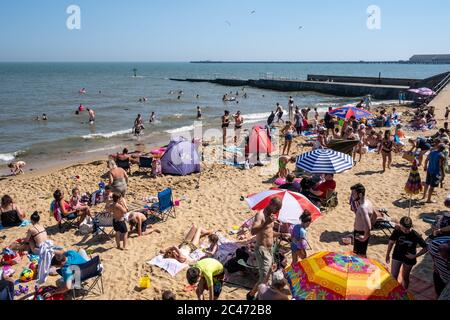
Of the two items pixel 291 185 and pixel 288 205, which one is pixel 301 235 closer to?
pixel 288 205

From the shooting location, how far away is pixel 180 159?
1182cm

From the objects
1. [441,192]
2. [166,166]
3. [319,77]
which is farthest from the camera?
[319,77]

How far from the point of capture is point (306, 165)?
8.37m

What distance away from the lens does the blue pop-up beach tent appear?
38.9 feet

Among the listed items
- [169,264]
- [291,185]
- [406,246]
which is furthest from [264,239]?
[291,185]

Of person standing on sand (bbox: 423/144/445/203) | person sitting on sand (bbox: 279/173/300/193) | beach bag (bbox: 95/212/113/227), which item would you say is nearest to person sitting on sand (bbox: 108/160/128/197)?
beach bag (bbox: 95/212/113/227)

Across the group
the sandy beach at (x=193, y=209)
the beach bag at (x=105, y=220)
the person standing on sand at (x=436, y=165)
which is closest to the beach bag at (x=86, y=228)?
the sandy beach at (x=193, y=209)

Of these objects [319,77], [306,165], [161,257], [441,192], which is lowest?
[161,257]

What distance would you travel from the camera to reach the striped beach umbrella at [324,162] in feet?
26.6

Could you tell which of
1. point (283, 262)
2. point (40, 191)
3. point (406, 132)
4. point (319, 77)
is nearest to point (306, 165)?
point (283, 262)

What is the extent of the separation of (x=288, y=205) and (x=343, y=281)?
8.44ft

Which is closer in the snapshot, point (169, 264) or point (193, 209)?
point (169, 264)
